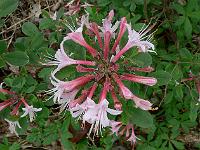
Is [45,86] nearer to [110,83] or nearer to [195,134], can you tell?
[110,83]

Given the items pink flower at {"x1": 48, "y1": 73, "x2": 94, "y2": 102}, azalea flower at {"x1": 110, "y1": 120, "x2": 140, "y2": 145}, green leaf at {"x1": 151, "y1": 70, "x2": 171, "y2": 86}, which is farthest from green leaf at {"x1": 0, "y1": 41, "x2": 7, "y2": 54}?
azalea flower at {"x1": 110, "y1": 120, "x2": 140, "y2": 145}

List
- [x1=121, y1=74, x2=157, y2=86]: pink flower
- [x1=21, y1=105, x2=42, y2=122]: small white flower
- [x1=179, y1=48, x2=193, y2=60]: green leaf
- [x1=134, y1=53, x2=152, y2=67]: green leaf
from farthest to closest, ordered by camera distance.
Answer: [x1=179, y1=48, x2=193, y2=60]: green leaf < [x1=21, y1=105, x2=42, y2=122]: small white flower < [x1=134, y1=53, x2=152, y2=67]: green leaf < [x1=121, y1=74, x2=157, y2=86]: pink flower

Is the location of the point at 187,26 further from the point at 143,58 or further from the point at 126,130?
the point at 143,58

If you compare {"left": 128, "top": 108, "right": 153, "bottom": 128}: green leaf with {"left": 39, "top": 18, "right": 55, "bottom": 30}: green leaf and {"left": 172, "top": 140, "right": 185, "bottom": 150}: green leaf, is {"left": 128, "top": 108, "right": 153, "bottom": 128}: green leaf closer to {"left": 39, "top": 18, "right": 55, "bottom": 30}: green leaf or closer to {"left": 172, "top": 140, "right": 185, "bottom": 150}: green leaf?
{"left": 39, "top": 18, "right": 55, "bottom": 30}: green leaf

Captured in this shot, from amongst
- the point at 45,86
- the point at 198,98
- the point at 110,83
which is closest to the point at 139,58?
the point at 110,83

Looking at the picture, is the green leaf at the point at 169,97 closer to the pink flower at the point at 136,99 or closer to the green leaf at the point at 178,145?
the green leaf at the point at 178,145

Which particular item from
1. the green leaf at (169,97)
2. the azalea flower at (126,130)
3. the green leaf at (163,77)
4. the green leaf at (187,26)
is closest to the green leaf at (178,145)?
the azalea flower at (126,130)

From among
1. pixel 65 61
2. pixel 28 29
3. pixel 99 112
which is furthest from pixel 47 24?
pixel 99 112

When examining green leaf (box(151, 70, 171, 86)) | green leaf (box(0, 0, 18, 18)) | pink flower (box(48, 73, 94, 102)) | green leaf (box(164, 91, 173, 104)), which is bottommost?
green leaf (box(164, 91, 173, 104))
